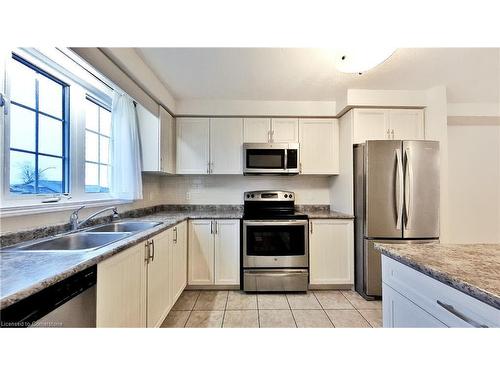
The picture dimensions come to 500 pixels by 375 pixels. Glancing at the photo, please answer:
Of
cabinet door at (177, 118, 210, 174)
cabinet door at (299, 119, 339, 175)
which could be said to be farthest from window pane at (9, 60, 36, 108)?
cabinet door at (299, 119, 339, 175)

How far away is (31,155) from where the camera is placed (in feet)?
4.73

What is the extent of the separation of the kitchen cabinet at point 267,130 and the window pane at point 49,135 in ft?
6.14

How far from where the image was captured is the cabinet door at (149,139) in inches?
95.6

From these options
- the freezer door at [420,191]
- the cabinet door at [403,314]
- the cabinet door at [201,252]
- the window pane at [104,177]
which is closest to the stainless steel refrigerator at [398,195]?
the freezer door at [420,191]

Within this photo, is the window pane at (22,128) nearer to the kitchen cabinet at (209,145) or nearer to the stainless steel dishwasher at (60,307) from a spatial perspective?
the stainless steel dishwasher at (60,307)

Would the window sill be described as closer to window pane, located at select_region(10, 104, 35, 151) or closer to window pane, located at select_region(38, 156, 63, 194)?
window pane, located at select_region(38, 156, 63, 194)

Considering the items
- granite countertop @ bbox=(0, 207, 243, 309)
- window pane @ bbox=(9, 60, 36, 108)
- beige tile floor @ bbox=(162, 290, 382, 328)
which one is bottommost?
beige tile floor @ bbox=(162, 290, 382, 328)

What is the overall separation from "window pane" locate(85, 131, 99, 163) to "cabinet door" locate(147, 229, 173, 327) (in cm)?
102

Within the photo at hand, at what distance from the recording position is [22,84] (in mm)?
1368

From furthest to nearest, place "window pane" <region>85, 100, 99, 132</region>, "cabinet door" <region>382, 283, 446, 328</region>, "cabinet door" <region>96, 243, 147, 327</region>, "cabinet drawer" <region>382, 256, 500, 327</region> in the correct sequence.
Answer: "window pane" <region>85, 100, 99, 132</region>
"cabinet door" <region>96, 243, 147, 327</region>
"cabinet door" <region>382, 283, 446, 328</region>
"cabinet drawer" <region>382, 256, 500, 327</region>

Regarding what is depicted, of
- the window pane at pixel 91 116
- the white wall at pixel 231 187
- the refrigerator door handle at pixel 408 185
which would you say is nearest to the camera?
the window pane at pixel 91 116

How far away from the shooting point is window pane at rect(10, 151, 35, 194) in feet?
4.27
